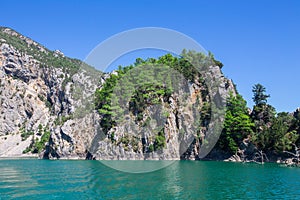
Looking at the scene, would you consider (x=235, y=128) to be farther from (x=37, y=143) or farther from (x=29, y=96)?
(x=29, y=96)

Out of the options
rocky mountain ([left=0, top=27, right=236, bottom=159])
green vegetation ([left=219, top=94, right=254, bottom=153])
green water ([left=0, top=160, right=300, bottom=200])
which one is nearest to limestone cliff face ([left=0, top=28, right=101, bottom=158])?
rocky mountain ([left=0, top=27, right=236, bottom=159])

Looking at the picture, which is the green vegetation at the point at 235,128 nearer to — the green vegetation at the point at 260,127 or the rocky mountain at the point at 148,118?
the green vegetation at the point at 260,127

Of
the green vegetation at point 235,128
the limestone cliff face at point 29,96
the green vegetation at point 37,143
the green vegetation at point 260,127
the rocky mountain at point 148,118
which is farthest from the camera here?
the limestone cliff face at point 29,96

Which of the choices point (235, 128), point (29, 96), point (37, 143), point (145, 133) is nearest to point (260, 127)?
point (235, 128)

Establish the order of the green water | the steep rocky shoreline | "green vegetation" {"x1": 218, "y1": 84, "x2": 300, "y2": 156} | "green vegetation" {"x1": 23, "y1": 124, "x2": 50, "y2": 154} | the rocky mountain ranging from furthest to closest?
"green vegetation" {"x1": 23, "y1": 124, "x2": 50, "y2": 154} < the rocky mountain < the steep rocky shoreline < "green vegetation" {"x1": 218, "y1": 84, "x2": 300, "y2": 156} < the green water

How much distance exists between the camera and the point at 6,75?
553ft

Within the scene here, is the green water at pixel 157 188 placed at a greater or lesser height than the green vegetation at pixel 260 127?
lesser

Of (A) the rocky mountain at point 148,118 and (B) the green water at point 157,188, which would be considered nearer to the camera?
(B) the green water at point 157,188

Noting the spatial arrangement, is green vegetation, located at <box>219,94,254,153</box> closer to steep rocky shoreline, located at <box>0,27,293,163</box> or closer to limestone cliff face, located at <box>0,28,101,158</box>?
steep rocky shoreline, located at <box>0,27,293,163</box>

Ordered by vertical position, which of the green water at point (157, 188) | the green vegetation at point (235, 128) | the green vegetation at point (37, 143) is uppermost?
the green vegetation at point (235, 128)

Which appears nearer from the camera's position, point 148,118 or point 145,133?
point 145,133

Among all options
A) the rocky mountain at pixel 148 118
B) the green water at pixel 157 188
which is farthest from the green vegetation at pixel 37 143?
the green water at pixel 157 188

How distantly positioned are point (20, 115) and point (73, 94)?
39.6m

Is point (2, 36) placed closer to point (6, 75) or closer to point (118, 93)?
point (6, 75)
